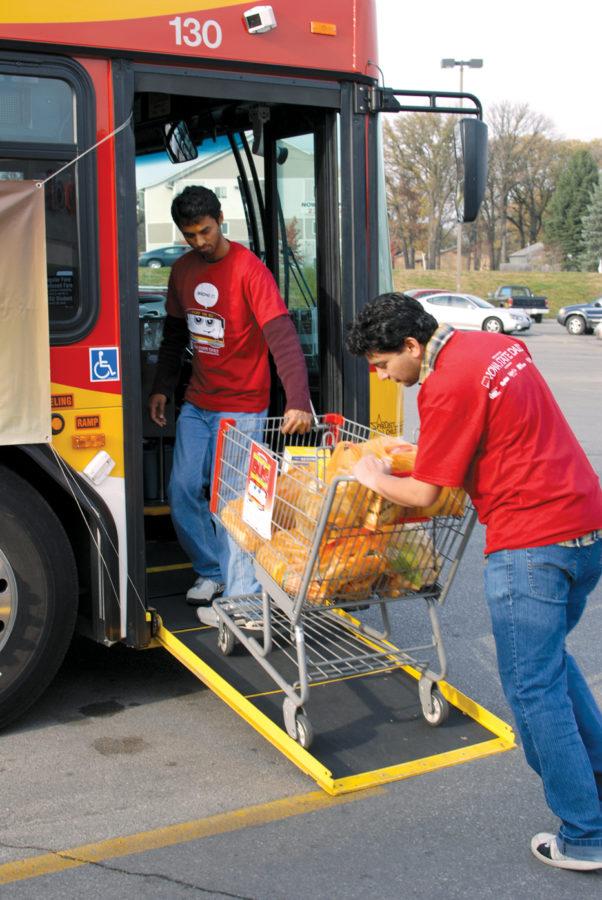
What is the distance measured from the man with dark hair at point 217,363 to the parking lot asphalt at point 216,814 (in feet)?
2.08

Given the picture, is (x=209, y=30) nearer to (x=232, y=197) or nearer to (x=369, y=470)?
(x=232, y=197)

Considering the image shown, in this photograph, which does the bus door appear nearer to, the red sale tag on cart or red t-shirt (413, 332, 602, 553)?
the red sale tag on cart

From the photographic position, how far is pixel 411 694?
443cm

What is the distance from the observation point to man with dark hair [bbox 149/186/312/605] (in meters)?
4.82

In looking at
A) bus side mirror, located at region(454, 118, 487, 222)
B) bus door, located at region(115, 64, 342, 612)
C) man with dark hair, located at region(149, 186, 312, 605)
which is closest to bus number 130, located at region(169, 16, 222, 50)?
bus door, located at region(115, 64, 342, 612)

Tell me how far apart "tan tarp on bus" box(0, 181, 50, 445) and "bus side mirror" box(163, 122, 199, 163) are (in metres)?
2.56

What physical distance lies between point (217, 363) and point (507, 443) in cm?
213

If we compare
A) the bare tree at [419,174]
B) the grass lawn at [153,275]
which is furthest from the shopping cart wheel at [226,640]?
the bare tree at [419,174]

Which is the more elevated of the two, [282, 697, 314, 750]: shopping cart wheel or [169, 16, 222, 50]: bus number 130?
[169, 16, 222, 50]: bus number 130

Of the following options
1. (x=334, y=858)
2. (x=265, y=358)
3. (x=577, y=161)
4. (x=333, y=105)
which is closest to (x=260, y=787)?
(x=334, y=858)

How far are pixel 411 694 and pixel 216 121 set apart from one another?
3.63m

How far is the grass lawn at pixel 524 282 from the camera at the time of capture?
2240 inches

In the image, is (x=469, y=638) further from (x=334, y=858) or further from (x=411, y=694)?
(x=334, y=858)

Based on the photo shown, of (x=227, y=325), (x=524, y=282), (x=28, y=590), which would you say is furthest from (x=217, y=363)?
(x=524, y=282)
